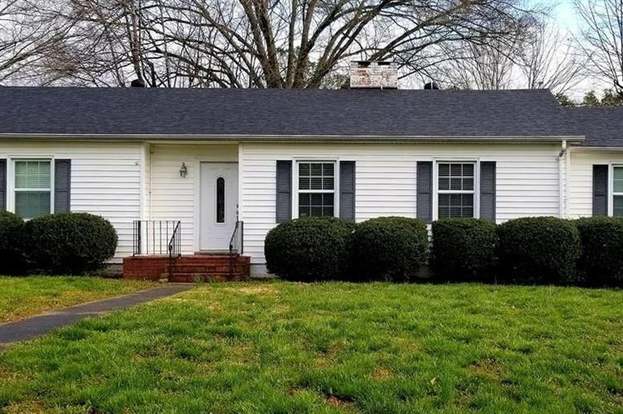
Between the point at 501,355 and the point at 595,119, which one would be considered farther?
the point at 595,119

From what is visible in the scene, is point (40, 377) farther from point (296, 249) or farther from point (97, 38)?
point (97, 38)

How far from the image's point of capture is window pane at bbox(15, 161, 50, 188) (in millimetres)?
14031

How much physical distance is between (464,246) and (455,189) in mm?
1936

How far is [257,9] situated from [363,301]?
752 inches

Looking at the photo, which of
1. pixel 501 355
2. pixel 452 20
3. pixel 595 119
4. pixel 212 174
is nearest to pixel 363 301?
pixel 501 355

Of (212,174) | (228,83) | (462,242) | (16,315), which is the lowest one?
(16,315)

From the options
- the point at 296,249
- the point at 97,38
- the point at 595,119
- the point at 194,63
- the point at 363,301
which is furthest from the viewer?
the point at 194,63

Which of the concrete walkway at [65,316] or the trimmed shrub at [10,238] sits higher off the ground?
the trimmed shrub at [10,238]

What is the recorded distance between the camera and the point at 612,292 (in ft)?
36.4

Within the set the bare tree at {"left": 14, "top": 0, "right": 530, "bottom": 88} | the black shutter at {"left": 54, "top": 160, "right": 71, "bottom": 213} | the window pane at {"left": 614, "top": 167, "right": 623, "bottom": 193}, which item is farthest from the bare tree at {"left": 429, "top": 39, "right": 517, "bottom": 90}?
the black shutter at {"left": 54, "top": 160, "right": 71, "bottom": 213}

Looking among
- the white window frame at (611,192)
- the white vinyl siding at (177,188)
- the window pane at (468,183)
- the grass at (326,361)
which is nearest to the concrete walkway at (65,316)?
the grass at (326,361)

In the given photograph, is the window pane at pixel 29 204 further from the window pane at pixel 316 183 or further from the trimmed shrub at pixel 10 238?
the window pane at pixel 316 183

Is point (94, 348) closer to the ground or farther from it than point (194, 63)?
closer to the ground

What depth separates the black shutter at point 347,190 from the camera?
46.0ft
